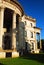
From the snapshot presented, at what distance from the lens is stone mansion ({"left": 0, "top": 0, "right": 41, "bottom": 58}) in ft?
103

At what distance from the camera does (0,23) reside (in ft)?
96.5

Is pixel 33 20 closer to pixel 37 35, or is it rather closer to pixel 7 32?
pixel 37 35

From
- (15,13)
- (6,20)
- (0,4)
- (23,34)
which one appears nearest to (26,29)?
(23,34)

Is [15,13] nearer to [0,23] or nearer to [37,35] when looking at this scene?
[0,23]

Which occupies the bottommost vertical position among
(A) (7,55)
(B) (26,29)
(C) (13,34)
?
(A) (7,55)

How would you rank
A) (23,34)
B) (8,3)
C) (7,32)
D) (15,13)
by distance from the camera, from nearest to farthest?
(8,3) → (15,13) → (7,32) → (23,34)

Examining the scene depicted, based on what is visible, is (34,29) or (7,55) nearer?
(7,55)

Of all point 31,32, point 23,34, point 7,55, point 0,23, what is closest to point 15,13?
point 0,23

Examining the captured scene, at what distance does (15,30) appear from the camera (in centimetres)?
3406

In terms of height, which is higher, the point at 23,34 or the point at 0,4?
the point at 0,4

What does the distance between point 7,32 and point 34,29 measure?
21.2m

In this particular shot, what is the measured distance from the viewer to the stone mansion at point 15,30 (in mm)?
31388

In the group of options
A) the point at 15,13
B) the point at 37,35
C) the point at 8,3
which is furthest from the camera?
the point at 37,35

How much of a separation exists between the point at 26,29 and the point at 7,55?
2214 cm
